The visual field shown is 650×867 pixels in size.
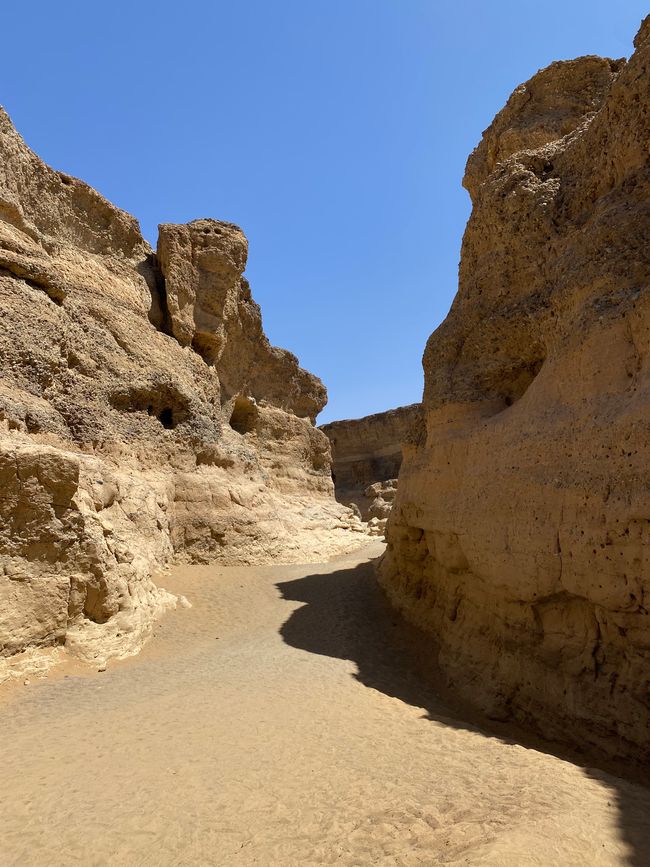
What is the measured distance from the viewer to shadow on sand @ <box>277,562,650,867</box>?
4219 millimetres

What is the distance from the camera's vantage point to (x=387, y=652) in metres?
8.84

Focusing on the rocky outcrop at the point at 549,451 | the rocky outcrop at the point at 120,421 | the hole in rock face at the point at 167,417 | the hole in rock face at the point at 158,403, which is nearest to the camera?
the rocky outcrop at the point at 549,451

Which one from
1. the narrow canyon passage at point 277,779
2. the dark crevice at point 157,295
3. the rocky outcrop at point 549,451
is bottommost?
the narrow canyon passage at point 277,779

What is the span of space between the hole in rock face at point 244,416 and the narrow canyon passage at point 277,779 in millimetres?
12263

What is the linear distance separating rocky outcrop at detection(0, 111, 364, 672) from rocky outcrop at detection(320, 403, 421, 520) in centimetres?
1497

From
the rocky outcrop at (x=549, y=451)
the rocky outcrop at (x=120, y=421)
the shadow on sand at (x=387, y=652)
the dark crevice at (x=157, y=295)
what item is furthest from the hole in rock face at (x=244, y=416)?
the rocky outcrop at (x=549, y=451)

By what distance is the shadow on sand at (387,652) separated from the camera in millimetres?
4219

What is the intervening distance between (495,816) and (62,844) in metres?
2.97

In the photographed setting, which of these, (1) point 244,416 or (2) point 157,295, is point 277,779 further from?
(1) point 244,416

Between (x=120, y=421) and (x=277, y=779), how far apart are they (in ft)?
31.7

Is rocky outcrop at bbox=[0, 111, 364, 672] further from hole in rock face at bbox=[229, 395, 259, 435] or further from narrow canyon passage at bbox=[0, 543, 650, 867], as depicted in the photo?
narrow canyon passage at bbox=[0, 543, 650, 867]

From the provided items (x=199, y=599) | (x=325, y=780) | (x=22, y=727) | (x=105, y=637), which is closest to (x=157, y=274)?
(x=199, y=599)

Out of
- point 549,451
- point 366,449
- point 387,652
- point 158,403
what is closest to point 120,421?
point 158,403

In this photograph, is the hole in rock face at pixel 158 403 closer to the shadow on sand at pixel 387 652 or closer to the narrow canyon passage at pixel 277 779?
the shadow on sand at pixel 387 652
